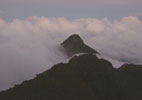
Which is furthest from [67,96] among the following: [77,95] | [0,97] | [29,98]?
[0,97]

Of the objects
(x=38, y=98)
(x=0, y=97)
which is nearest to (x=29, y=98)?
(x=38, y=98)

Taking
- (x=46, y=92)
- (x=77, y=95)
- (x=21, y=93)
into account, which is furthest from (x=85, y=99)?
(x=21, y=93)

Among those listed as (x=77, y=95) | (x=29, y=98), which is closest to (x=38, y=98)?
(x=29, y=98)

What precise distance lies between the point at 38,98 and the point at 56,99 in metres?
9.02

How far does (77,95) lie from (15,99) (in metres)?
31.6

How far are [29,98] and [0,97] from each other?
16.6 meters

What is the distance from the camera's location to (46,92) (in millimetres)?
199250

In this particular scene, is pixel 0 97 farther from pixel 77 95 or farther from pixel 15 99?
pixel 77 95

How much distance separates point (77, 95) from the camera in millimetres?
199625

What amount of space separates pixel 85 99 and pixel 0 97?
1710 inches

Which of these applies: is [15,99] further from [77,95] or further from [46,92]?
[77,95]

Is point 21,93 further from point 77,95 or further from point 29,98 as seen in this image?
point 77,95

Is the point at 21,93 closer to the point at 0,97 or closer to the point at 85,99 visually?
the point at 0,97

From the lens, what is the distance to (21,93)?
199375 millimetres
